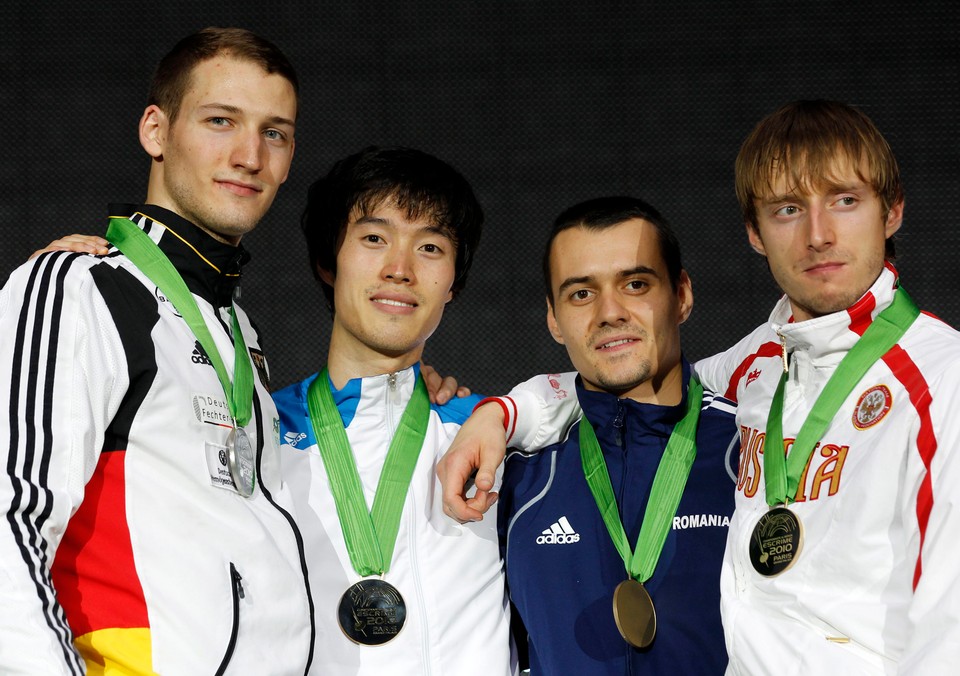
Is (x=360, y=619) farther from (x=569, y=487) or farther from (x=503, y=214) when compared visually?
(x=503, y=214)

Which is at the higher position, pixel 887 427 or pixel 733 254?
pixel 733 254

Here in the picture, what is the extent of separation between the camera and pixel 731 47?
363 centimetres

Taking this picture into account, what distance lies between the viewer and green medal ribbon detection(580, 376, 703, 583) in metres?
1.98

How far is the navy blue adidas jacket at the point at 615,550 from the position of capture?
1949mm

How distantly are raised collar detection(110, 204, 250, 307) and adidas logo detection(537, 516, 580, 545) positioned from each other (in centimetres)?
75

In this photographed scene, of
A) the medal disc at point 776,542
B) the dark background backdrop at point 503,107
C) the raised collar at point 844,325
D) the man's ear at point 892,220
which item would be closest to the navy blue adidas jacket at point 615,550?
the medal disc at point 776,542

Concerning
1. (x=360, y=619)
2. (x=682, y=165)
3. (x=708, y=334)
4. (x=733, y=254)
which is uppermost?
(x=682, y=165)

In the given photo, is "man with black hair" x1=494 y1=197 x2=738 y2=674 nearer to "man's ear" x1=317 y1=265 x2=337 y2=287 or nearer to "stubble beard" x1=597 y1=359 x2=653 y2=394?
"stubble beard" x1=597 y1=359 x2=653 y2=394

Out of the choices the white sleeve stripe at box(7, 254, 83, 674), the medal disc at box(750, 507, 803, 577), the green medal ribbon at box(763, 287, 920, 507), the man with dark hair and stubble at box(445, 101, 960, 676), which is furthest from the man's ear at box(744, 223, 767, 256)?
the white sleeve stripe at box(7, 254, 83, 674)

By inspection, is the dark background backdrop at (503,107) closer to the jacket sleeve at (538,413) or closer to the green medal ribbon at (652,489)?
the jacket sleeve at (538,413)

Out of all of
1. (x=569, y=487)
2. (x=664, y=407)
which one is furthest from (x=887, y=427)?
(x=569, y=487)

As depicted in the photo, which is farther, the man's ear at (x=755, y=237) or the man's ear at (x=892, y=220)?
the man's ear at (x=755, y=237)

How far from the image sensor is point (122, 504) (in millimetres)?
1610

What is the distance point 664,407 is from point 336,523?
2.19 feet
